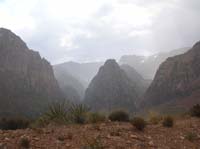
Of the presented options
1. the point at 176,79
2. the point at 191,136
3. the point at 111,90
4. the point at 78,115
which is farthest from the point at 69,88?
the point at 191,136

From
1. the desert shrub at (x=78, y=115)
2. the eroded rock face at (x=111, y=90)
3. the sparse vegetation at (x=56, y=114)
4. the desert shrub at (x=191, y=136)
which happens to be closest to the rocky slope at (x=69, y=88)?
the eroded rock face at (x=111, y=90)

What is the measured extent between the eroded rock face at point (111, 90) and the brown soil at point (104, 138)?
347 ft

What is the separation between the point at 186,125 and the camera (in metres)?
15.4

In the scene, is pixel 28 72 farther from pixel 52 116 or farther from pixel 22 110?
pixel 52 116

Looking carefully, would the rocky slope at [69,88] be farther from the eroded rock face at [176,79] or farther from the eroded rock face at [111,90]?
the eroded rock face at [176,79]

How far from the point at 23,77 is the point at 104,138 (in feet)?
369

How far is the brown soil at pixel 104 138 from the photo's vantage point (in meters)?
10.4

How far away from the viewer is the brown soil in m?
10.4

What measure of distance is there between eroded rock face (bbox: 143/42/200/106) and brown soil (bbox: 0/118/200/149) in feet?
264

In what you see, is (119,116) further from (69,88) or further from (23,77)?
(69,88)

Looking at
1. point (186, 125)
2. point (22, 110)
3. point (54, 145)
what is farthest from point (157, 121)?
point (22, 110)

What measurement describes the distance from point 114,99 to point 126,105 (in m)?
9.89

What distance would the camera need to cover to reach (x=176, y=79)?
106 meters

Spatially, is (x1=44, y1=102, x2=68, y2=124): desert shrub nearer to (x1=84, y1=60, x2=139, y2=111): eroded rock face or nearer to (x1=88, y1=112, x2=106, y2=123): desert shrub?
(x1=88, y1=112, x2=106, y2=123): desert shrub
